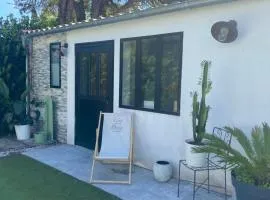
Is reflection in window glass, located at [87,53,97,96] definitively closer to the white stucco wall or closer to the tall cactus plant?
the white stucco wall

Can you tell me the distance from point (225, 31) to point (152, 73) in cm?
193

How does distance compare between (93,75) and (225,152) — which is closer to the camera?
(225,152)

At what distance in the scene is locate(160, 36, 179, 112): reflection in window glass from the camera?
5957 mm

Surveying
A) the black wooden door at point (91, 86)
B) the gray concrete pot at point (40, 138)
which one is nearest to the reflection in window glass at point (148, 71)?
the black wooden door at point (91, 86)

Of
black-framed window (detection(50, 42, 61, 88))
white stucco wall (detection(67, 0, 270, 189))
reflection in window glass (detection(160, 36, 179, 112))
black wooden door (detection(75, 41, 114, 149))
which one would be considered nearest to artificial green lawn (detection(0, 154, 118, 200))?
white stucco wall (detection(67, 0, 270, 189))

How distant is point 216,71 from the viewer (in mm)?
5281

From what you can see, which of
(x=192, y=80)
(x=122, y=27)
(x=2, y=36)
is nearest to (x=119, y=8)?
(x=2, y=36)

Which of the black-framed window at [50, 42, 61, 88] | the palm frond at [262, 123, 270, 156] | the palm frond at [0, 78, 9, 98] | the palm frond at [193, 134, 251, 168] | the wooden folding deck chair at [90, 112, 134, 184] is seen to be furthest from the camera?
the palm frond at [0, 78, 9, 98]

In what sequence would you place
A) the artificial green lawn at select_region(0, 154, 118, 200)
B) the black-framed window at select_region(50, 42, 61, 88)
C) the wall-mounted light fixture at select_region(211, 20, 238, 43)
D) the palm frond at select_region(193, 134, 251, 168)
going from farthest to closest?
the black-framed window at select_region(50, 42, 61, 88)
the artificial green lawn at select_region(0, 154, 118, 200)
the wall-mounted light fixture at select_region(211, 20, 238, 43)
the palm frond at select_region(193, 134, 251, 168)

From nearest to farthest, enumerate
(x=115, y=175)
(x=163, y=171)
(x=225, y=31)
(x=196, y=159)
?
(x=225, y=31) < (x=196, y=159) < (x=163, y=171) < (x=115, y=175)

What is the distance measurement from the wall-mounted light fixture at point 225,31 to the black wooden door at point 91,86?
2.89m

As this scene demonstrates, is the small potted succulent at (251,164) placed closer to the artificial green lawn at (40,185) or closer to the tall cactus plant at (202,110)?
the tall cactus plant at (202,110)

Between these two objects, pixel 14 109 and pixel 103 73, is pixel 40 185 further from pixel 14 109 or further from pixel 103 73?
pixel 14 109

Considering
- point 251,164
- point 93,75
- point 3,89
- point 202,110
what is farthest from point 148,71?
point 3,89
